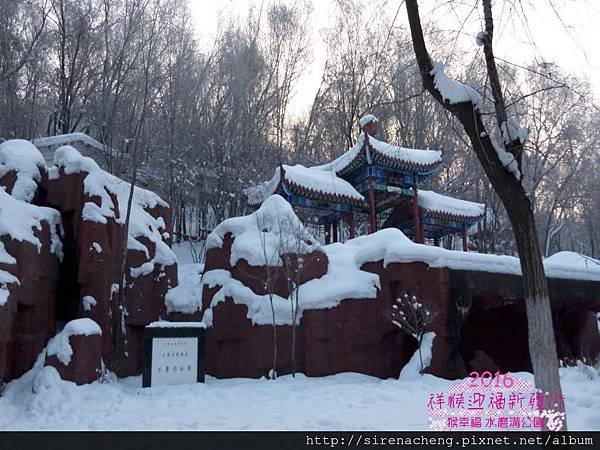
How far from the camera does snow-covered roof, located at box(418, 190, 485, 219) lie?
19312 mm

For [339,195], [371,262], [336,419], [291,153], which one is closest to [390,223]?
[339,195]

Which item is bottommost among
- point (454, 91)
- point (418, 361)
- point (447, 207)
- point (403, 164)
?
point (418, 361)

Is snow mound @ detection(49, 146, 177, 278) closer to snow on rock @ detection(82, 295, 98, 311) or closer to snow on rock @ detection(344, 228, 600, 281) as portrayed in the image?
snow on rock @ detection(82, 295, 98, 311)

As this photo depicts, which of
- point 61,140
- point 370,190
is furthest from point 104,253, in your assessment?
point 370,190

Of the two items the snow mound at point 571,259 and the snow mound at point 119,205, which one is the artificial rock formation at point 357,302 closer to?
the snow mound at point 571,259

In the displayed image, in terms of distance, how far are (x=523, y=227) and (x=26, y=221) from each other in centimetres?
864

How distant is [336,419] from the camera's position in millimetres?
6359

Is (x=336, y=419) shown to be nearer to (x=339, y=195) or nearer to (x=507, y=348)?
(x=507, y=348)

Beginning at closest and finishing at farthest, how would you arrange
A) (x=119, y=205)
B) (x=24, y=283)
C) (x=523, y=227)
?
(x=523, y=227) < (x=24, y=283) < (x=119, y=205)

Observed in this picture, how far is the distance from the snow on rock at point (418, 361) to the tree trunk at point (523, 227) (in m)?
5.44

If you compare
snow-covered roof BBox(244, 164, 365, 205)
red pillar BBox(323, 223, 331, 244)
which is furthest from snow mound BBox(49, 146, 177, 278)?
red pillar BBox(323, 223, 331, 244)

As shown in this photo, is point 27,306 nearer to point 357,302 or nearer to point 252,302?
point 252,302

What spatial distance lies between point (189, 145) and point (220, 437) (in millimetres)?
17504

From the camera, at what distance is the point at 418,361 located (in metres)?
9.86
